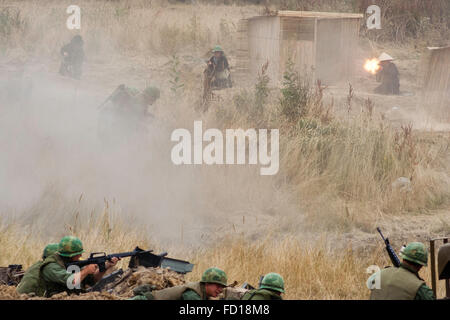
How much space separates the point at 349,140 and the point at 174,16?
10.6 metres

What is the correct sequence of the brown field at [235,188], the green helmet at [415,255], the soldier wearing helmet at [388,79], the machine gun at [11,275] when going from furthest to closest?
1. the soldier wearing helmet at [388,79]
2. the brown field at [235,188]
3. the machine gun at [11,275]
4. the green helmet at [415,255]

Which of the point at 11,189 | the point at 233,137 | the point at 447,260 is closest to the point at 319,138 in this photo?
the point at 233,137

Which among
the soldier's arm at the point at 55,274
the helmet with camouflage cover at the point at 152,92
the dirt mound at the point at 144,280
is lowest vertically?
the dirt mound at the point at 144,280

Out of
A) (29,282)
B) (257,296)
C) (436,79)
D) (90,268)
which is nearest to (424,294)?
(257,296)

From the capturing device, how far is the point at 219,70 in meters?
16.2

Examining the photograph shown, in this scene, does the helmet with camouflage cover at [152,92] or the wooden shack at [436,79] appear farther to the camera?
the wooden shack at [436,79]

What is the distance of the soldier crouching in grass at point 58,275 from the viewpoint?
A: 7078 millimetres

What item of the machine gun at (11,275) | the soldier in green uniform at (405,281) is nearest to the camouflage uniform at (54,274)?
the machine gun at (11,275)

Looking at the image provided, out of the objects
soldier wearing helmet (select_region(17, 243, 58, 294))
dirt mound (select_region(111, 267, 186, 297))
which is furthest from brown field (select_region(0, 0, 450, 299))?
soldier wearing helmet (select_region(17, 243, 58, 294))

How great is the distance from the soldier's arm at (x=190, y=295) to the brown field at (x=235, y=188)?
3.07 metres

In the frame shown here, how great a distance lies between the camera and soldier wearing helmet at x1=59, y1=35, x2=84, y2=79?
57.3 feet

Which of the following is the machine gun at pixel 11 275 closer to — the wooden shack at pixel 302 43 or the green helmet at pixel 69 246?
the green helmet at pixel 69 246
